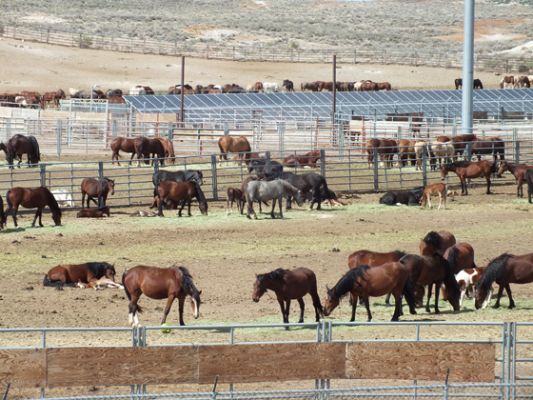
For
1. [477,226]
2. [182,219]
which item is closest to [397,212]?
[477,226]

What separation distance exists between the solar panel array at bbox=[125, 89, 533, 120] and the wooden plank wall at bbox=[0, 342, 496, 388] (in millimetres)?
35052

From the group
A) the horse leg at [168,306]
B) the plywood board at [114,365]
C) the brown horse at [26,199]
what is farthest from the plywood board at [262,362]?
the brown horse at [26,199]

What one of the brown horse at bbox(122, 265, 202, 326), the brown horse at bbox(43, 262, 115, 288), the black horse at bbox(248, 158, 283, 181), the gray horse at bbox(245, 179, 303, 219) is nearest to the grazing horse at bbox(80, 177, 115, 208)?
the gray horse at bbox(245, 179, 303, 219)

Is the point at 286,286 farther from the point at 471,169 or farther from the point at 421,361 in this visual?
the point at 471,169

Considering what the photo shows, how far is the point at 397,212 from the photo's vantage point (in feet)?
92.1

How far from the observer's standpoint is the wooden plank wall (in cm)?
1148

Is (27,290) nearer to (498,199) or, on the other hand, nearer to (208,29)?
(498,199)

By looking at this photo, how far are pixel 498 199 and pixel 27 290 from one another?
1456 centimetres

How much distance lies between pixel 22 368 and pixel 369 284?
558 cm

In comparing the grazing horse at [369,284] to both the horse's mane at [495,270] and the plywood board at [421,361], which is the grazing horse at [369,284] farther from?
the plywood board at [421,361]

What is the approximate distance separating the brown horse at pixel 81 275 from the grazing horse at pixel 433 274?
181 inches

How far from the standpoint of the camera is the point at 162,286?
1582cm

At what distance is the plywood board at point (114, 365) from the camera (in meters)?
11.5

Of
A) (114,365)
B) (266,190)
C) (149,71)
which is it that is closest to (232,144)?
(266,190)
